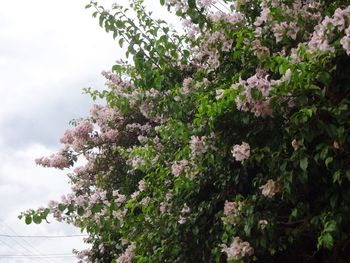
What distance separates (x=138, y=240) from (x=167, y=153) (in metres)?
0.70

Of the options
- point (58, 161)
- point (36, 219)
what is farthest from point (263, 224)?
point (58, 161)

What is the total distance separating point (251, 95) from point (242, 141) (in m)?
0.54

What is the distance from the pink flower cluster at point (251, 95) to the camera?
214cm

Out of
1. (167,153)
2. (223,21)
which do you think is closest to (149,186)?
(167,153)

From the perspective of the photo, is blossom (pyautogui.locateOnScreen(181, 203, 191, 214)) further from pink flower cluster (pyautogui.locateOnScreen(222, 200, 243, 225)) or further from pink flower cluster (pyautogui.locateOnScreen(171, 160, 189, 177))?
pink flower cluster (pyautogui.locateOnScreen(222, 200, 243, 225))

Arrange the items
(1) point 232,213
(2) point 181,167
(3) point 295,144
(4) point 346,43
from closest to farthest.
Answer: (4) point 346,43 → (3) point 295,144 → (1) point 232,213 → (2) point 181,167

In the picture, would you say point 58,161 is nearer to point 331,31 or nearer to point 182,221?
point 182,221

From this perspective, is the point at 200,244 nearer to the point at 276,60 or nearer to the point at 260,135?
the point at 260,135

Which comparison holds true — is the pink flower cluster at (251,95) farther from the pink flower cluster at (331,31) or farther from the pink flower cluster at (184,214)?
the pink flower cluster at (184,214)

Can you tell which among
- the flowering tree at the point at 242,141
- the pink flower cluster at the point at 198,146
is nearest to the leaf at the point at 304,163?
the flowering tree at the point at 242,141

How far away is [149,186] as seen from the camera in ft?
11.8

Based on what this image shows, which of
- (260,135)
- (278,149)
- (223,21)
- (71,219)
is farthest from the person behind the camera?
(71,219)

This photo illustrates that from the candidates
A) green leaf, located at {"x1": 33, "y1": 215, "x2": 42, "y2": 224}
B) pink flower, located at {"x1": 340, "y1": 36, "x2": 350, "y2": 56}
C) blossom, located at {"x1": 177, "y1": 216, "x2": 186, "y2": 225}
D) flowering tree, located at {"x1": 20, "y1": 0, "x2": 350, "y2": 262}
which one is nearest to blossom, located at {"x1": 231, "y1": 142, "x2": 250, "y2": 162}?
flowering tree, located at {"x1": 20, "y1": 0, "x2": 350, "y2": 262}

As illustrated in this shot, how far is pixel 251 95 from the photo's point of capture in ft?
7.02
